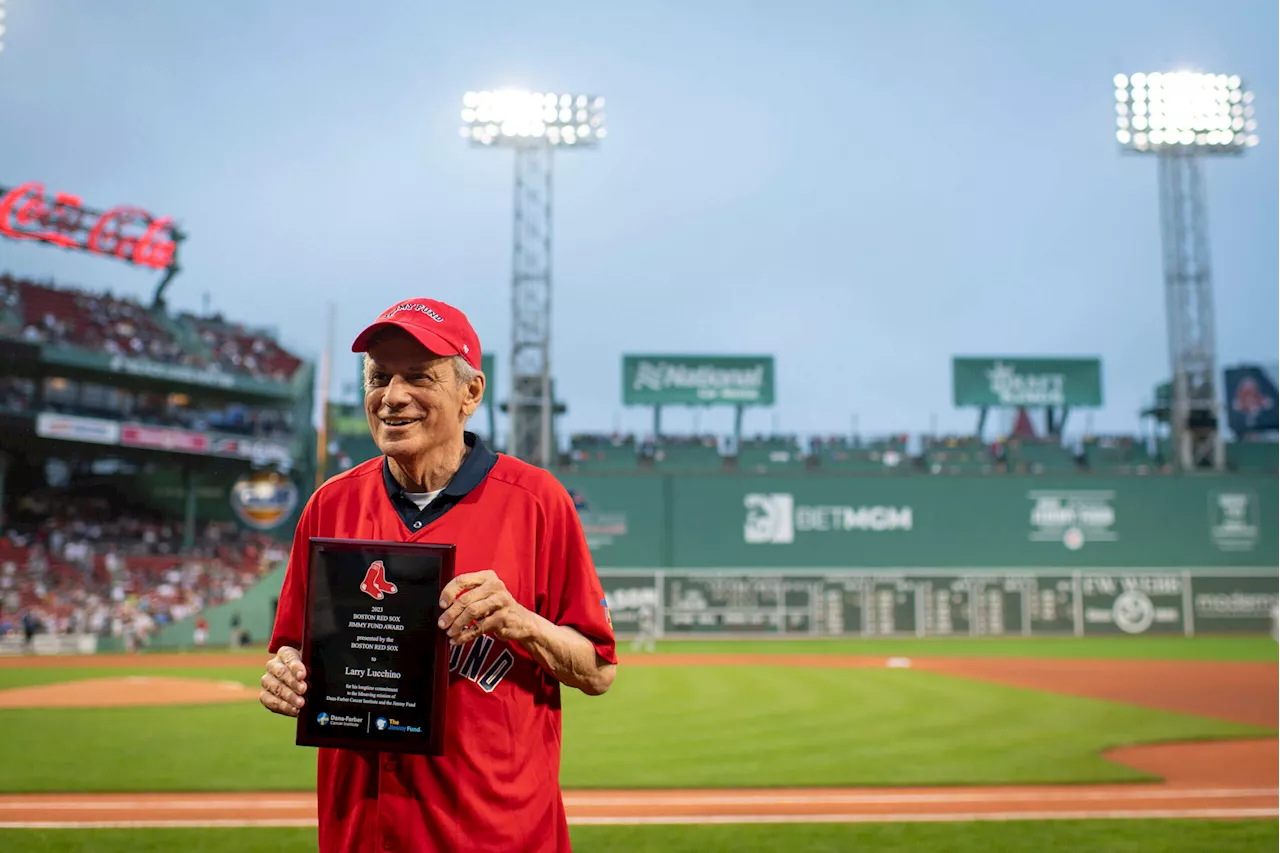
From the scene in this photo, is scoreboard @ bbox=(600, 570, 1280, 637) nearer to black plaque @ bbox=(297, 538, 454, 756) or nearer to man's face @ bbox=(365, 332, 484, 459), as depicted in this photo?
man's face @ bbox=(365, 332, 484, 459)

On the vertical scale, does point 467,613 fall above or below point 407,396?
below

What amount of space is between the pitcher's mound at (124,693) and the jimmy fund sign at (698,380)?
2412 centimetres

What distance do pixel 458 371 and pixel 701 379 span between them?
37.8 metres

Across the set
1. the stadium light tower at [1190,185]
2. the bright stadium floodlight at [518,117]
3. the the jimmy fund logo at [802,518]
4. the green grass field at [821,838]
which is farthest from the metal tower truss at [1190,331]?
the green grass field at [821,838]

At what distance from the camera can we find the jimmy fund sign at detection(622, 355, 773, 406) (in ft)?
131

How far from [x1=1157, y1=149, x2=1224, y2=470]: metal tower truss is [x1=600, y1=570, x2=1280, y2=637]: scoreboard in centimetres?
769

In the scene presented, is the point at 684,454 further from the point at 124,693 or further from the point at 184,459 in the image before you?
the point at 124,693

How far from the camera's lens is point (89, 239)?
1467 inches

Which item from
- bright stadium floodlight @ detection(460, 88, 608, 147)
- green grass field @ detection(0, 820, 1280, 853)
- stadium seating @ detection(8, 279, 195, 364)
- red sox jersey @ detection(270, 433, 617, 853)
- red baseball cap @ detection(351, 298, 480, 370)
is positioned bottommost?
green grass field @ detection(0, 820, 1280, 853)

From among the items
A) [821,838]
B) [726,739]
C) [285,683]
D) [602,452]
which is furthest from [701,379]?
[285,683]

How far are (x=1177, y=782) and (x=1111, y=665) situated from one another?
1347 cm

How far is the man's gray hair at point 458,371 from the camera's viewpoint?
2438 mm

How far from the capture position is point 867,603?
98.6 ft

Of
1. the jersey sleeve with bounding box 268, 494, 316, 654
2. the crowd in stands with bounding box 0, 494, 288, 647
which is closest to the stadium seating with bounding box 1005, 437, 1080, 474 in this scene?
the crowd in stands with bounding box 0, 494, 288, 647
